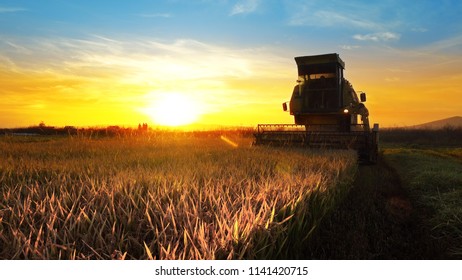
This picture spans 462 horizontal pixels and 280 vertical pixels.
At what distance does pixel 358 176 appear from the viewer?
33.4 feet

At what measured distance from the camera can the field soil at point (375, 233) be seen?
3.71 m

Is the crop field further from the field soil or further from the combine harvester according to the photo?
the combine harvester

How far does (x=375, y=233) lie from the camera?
14.6 ft

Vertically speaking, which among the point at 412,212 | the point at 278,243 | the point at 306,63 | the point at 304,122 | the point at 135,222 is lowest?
the point at 412,212

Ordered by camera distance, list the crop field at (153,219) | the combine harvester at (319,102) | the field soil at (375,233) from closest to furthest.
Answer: the crop field at (153,219) → the field soil at (375,233) → the combine harvester at (319,102)

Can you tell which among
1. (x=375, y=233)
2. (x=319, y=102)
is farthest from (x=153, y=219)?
(x=319, y=102)

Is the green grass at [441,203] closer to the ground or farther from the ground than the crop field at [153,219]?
closer to the ground

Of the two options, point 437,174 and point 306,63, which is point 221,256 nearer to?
point 437,174

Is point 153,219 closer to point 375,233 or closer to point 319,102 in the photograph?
point 375,233

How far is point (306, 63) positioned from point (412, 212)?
31.5 ft

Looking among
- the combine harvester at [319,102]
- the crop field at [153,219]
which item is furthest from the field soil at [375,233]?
the combine harvester at [319,102]

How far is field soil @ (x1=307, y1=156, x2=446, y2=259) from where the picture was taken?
146 inches

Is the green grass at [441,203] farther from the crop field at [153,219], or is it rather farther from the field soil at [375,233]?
the crop field at [153,219]
